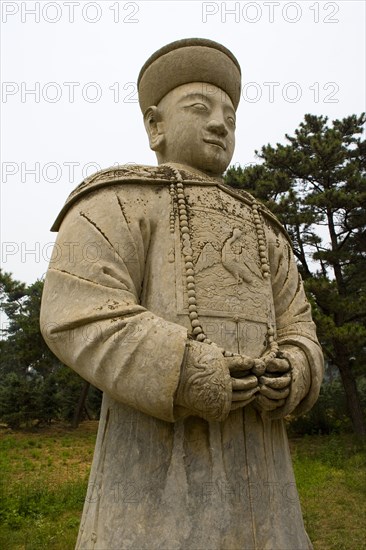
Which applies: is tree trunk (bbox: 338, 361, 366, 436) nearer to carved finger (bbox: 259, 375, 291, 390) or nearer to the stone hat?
the stone hat

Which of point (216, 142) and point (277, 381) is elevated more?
point (216, 142)

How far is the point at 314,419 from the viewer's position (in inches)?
628

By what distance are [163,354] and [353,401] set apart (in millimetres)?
13467

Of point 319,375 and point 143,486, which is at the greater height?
point 319,375

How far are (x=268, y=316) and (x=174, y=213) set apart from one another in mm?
762

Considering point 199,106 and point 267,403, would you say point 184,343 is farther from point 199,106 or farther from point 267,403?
point 199,106

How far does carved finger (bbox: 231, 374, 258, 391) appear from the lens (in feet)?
7.25

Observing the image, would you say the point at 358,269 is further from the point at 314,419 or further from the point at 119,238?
the point at 119,238

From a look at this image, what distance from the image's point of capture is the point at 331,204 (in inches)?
548

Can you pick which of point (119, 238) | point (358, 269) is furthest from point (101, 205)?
point (358, 269)

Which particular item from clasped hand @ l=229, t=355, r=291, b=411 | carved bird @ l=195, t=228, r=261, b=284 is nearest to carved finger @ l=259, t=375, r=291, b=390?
clasped hand @ l=229, t=355, r=291, b=411

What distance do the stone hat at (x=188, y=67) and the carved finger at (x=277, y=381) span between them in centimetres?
186

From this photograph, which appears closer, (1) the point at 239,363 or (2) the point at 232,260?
(1) the point at 239,363

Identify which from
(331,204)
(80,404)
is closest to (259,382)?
(331,204)
